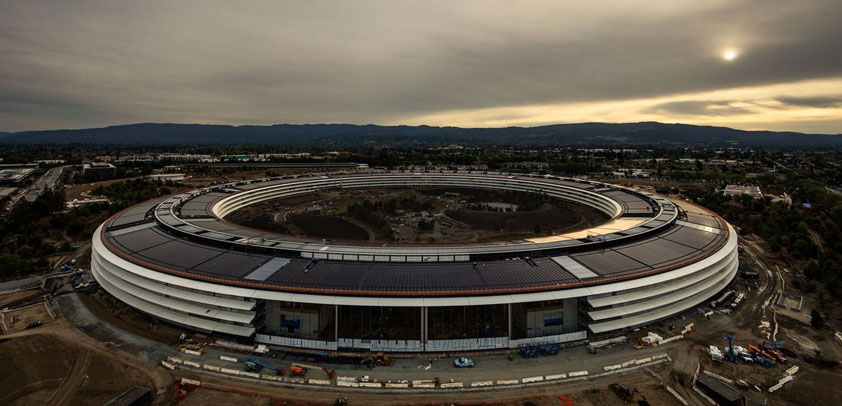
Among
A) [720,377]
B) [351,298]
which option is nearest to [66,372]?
[351,298]

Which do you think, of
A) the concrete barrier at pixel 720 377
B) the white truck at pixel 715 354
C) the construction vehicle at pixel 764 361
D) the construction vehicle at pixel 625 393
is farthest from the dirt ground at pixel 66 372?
the construction vehicle at pixel 764 361

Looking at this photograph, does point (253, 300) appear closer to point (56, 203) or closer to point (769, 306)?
point (769, 306)

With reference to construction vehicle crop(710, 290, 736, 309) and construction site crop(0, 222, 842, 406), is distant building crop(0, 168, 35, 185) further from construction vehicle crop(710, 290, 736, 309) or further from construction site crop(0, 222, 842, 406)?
construction vehicle crop(710, 290, 736, 309)

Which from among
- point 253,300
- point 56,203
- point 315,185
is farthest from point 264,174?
point 253,300

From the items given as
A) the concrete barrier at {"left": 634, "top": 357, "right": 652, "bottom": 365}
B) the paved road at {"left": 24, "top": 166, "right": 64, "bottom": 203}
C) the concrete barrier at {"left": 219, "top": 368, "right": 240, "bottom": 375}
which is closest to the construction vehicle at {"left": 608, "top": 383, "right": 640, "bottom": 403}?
the concrete barrier at {"left": 634, "top": 357, "right": 652, "bottom": 365}

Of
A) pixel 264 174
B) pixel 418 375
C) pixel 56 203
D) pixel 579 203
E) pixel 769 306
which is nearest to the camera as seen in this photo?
pixel 418 375

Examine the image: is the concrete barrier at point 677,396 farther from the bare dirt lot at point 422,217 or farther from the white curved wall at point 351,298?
the bare dirt lot at point 422,217
